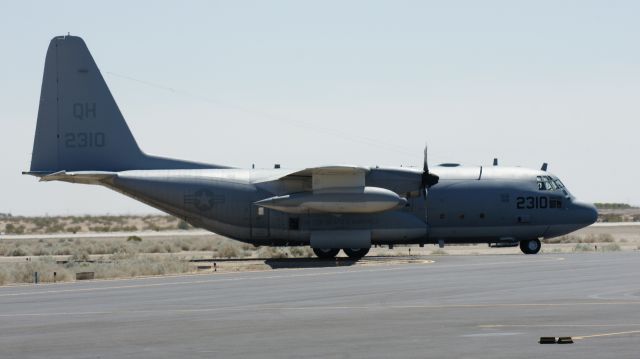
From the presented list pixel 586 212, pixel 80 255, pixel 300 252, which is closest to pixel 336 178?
pixel 300 252

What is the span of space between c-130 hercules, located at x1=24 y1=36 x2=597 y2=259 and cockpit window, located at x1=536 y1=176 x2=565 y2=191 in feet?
0.19

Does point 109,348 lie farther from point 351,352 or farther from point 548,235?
point 548,235

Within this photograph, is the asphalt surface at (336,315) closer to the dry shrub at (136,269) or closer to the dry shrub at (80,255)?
the dry shrub at (136,269)

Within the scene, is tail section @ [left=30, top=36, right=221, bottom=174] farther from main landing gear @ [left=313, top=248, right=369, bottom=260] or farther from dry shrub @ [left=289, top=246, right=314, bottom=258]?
dry shrub @ [left=289, top=246, right=314, bottom=258]

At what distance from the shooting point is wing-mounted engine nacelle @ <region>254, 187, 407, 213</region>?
149 ft

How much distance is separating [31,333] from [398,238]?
2973 centimetres

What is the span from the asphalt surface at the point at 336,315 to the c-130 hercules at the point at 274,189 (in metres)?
10.2

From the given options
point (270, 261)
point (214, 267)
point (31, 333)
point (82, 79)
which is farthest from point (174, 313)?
point (82, 79)

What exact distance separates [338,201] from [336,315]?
23.5 metres

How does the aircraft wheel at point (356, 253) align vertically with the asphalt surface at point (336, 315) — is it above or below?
above

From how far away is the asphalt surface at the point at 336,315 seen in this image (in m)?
16.8

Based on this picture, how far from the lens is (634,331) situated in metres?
18.1

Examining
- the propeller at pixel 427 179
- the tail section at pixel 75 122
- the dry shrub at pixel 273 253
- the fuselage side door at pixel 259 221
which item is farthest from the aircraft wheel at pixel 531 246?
the tail section at pixel 75 122

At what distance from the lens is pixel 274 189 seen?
47625mm
